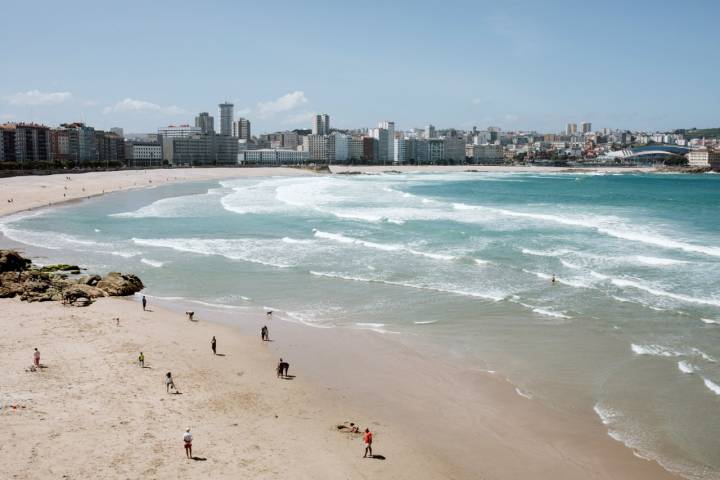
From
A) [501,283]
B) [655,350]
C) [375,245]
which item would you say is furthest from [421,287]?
[375,245]

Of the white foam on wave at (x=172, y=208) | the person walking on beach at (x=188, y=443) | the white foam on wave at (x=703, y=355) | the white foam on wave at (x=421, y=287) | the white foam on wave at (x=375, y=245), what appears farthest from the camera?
the white foam on wave at (x=172, y=208)

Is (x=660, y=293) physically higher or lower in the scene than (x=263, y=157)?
lower

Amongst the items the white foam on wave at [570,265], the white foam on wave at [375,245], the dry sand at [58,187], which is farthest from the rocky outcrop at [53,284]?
the dry sand at [58,187]

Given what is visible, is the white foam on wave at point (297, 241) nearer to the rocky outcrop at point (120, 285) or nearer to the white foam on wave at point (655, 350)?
the rocky outcrop at point (120, 285)

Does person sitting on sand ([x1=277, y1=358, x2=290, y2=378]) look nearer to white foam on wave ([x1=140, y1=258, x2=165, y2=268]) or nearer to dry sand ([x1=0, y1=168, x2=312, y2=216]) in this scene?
white foam on wave ([x1=140, y1=258, x2=165, y2=268])

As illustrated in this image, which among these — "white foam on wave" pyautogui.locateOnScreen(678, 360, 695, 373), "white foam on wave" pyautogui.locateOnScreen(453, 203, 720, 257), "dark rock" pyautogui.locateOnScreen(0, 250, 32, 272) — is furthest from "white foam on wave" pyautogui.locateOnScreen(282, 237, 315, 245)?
"white foam on wave" pyautogui.locateOnScreen(678, 360, 695, 373)

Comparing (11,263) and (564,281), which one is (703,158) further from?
(11,263)
